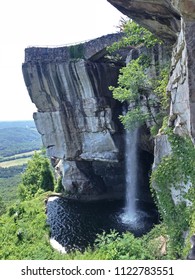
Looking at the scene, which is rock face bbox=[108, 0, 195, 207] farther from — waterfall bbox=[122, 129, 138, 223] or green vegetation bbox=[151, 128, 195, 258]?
waterfall bbox=[122, 129, 138, 223]

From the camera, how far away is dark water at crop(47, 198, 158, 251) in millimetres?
19938

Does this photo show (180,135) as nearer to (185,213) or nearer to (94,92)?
(185,213)

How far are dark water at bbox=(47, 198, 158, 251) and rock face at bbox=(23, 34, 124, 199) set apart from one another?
3358 mm

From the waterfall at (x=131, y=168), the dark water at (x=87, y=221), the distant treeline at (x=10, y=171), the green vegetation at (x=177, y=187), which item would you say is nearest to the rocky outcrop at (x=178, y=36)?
the green vegetation at (x=177, y=187)

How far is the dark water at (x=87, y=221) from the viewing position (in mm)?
19938

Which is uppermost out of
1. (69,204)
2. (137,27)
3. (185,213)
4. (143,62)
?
(137,27)

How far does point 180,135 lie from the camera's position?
39.5 ft

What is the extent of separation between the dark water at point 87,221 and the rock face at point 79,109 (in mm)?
3358

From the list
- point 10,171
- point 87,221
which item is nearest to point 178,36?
point 87,221

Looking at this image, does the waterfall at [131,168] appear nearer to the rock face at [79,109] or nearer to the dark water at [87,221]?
the dark water at [87,221]

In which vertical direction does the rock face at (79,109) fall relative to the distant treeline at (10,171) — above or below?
above

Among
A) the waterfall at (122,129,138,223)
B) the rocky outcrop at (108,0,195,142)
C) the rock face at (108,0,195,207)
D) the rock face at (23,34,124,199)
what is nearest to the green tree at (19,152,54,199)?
the rock face at (23,34,124,199)

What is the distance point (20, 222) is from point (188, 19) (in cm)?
1656
